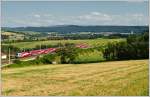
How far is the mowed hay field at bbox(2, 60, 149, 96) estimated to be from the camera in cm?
921

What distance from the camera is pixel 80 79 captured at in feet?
30.6

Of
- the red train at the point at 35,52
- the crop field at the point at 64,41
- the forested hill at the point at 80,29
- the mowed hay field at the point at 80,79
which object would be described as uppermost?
the forested hill at the point at 80,29

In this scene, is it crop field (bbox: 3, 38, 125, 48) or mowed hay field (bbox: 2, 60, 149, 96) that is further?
crop field (bbox: 3, 38, 125, 48)

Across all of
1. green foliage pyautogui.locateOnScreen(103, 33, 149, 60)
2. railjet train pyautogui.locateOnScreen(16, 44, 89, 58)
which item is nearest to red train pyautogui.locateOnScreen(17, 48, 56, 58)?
railjet train pyautogui.locateOnScreen(16, 44, 89, 58)

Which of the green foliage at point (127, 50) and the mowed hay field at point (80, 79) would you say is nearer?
the mowed hay field at point (80, 79)

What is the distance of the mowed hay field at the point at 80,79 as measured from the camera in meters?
9.21

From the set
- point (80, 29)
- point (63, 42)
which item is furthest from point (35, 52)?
point (80, 29)

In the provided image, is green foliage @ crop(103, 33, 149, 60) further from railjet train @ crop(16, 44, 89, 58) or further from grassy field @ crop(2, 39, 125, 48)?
railjet train @ crop(16, 44, 89, 58)

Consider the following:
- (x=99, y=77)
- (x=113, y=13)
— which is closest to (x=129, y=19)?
(x=113, y=13)

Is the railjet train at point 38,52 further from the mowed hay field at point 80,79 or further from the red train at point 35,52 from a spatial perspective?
the mowed hay field at point 80,79

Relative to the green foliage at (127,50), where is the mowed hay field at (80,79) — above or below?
below

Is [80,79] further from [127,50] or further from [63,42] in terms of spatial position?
[127,50]

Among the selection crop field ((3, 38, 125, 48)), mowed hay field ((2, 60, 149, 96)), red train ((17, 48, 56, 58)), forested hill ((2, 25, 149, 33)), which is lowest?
mowed hay field ((2, 60, 149, 96))

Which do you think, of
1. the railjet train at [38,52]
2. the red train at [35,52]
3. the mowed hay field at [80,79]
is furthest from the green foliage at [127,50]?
the red train at [35,52]
